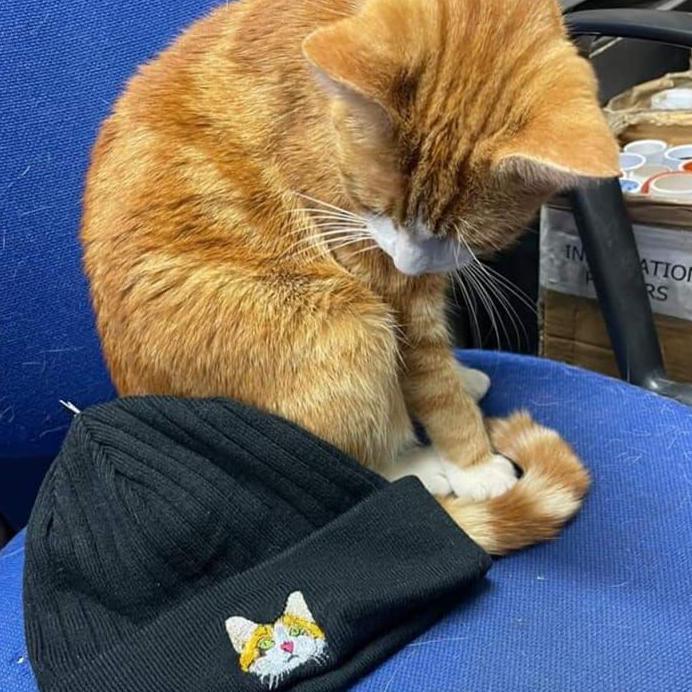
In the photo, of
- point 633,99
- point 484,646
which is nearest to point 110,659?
point 484,646

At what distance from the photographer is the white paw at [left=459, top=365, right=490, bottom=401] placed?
3.50ft

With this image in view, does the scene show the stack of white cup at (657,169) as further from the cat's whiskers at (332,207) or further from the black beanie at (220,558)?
the black beanie at (220,558)

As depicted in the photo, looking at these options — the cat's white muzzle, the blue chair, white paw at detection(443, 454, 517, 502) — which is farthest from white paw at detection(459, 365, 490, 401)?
the cat's white muzzle

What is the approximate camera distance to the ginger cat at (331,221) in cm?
77

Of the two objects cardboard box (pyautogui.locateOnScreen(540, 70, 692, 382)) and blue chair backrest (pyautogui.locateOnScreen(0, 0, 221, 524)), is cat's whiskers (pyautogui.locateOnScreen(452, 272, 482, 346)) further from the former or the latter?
blue chair backrest (pyautogui.locateOnScreen(0, 0, 221, 524))

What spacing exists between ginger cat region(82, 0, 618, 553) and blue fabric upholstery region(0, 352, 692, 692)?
44mm

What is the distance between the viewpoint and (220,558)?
781 millimetres

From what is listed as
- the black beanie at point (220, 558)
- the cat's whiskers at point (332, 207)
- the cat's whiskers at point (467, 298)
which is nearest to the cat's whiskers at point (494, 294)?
the cat's whiskers at point (467, 298)

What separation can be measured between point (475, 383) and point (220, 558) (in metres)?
0.44

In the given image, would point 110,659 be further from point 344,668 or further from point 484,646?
point 484,646

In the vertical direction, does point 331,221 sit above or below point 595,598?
above

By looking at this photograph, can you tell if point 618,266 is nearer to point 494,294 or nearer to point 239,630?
point 494,294

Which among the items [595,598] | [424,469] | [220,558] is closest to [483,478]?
[424,469]

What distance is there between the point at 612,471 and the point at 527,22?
478 millimetres
